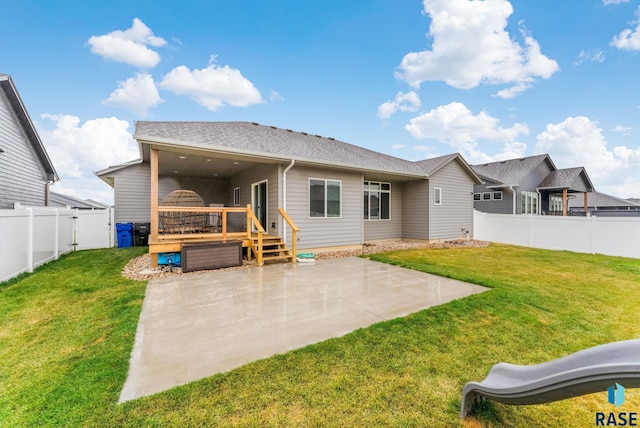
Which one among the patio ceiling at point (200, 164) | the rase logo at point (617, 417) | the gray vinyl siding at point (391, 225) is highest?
the patio ceiling at point (200, 164)

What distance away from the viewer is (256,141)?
776 centimetres

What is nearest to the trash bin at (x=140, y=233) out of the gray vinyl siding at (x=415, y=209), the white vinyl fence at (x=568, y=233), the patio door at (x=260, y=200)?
the patio door at (x=260, y=200)

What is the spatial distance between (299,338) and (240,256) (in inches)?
165

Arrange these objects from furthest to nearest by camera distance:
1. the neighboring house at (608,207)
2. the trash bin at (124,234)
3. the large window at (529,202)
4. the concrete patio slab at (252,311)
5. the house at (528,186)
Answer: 1. the neighboring house at (608,207)
2. the large window at (529,202)
3. the house at (528,186)
4. the trash bin at (124,234)
5. the concrete patio slab at (252,311)

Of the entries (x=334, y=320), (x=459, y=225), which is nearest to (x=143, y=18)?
(x=334, y=320)

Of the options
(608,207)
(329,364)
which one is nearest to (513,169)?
(608,207)

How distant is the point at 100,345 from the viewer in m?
2.64

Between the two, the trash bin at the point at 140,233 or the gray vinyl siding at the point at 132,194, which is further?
the trash bin at the point at 140,233

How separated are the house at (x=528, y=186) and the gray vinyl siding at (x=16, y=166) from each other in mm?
22454

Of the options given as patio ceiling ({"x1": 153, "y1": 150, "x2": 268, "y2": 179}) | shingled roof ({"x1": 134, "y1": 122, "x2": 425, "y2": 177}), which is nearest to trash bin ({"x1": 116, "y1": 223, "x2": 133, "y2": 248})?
patio ceiling ({"x1": 153, "y1": 150, "x2": 268, "y2": 179})

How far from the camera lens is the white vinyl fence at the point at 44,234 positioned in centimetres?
492

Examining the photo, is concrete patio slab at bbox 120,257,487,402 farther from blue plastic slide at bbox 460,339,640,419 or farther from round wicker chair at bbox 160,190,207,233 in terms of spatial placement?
round wicker chair at bbox 160,190,207,233

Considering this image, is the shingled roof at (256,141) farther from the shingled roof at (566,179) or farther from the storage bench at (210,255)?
the shingled roof at (566,179)

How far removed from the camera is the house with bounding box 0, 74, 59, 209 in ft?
25.7
